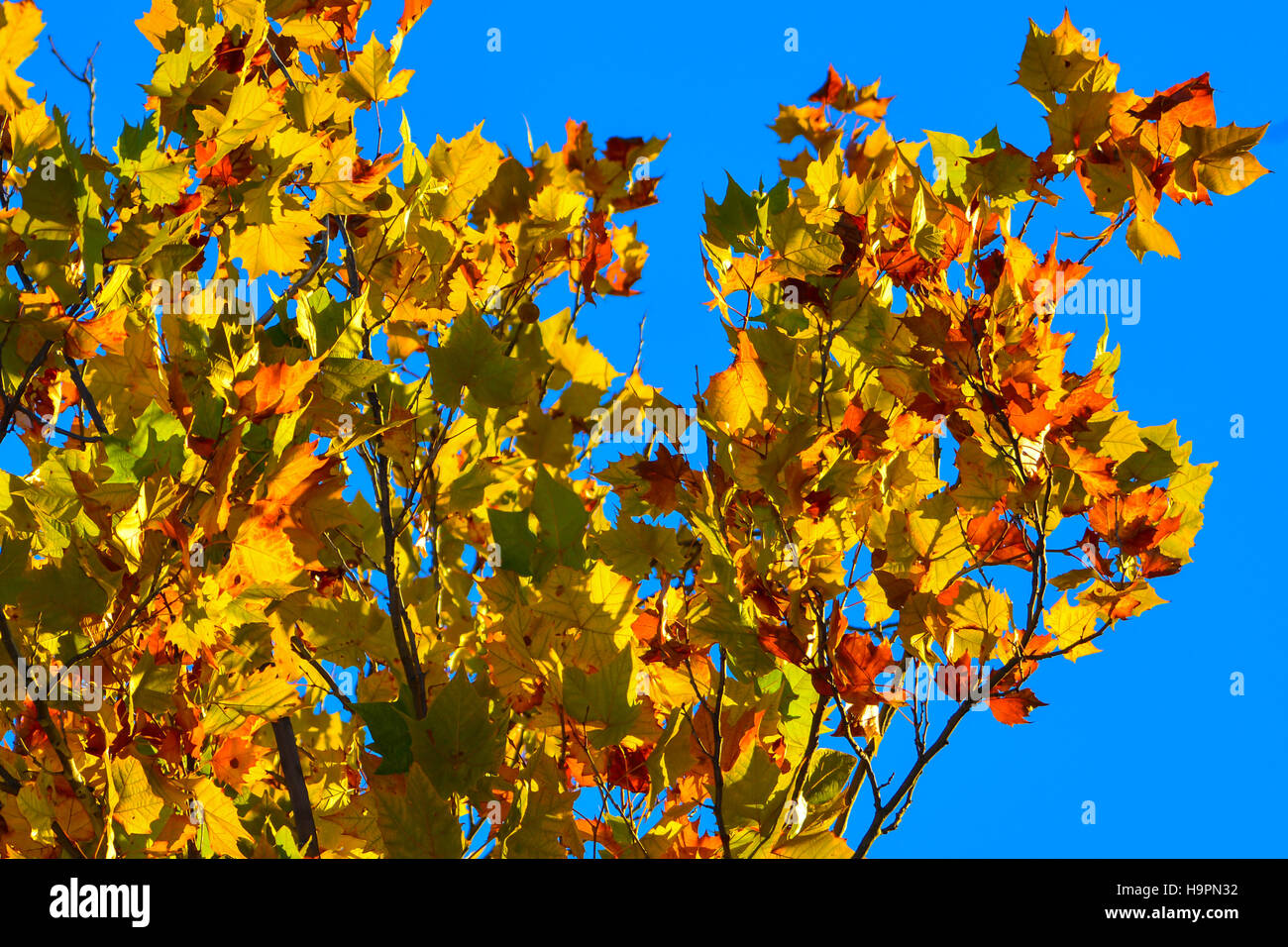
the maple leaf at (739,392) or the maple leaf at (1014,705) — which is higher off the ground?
the maple leaf at (739,392)

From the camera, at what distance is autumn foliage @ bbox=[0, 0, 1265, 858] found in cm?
172

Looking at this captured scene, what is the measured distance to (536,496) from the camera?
1.95 m

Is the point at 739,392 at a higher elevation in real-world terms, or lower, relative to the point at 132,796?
higher

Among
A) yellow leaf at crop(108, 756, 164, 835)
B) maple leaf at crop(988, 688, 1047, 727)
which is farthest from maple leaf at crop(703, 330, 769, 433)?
yellow leaf at crop(108, 756, 164, 835)

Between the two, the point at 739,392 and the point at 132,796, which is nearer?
the point at 132,796

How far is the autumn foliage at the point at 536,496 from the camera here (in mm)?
1720

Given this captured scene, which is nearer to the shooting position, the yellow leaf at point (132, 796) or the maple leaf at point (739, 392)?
the yellow leaf at point (132, 796)

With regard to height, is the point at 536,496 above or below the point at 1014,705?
above

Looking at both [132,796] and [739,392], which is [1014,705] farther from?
[132,796]

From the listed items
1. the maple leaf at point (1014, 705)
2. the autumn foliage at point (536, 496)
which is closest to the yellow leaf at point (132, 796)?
the autumn foliage at point (536, 496)

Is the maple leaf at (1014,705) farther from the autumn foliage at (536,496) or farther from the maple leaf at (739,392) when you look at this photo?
the maple leaf at (739,392)

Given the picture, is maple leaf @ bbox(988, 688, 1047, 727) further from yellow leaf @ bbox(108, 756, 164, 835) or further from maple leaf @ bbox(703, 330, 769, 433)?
yellow leaf @ bbox(108, 756, 164, 835)

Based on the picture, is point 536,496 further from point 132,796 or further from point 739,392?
point 132,796

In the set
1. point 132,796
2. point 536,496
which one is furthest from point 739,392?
point 132,796
